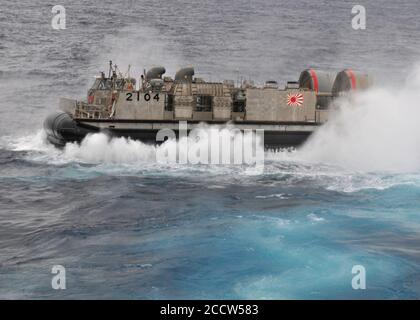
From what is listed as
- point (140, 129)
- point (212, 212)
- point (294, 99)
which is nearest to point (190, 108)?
point (140, 129)

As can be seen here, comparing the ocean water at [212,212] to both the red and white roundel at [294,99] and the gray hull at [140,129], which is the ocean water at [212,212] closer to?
the gray hull at [140,129]

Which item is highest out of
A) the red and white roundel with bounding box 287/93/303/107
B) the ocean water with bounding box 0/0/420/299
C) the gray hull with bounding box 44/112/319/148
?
the red and white roundel with bounding box 287/93/303/107

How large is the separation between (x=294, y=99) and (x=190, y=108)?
6.01 m

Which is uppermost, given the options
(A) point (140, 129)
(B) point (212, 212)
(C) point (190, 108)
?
(C) point (190, 108)

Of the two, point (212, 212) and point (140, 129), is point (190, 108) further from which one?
point (212, 212)

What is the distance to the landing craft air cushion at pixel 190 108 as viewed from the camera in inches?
1430

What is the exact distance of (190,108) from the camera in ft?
121

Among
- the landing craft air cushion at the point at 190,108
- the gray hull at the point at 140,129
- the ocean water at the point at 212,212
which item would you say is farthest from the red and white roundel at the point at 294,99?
the ocean water at the point at 212,212

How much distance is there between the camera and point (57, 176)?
32125 millimetres

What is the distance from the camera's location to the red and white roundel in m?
37.8

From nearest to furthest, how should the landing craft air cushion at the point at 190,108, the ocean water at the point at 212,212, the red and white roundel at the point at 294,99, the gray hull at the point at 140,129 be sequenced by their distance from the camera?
the ocean water at the point at 212,212 → the gray hull at the point at 140,129 → the landing craft air cushion at the point at 190,108 → the red and white roundel at the point at 294,99

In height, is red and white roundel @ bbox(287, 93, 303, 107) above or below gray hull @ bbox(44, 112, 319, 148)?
above

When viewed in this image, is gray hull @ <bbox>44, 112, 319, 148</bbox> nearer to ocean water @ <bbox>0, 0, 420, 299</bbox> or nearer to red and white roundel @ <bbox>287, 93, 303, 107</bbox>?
ocean water @ <bbox>0, 0, 420, 299</bbox>

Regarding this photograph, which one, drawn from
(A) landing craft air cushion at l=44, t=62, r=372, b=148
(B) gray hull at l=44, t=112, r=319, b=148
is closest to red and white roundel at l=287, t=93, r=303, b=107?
(A) landing craft air cushion at l=44, t=62, r=372, b=148
